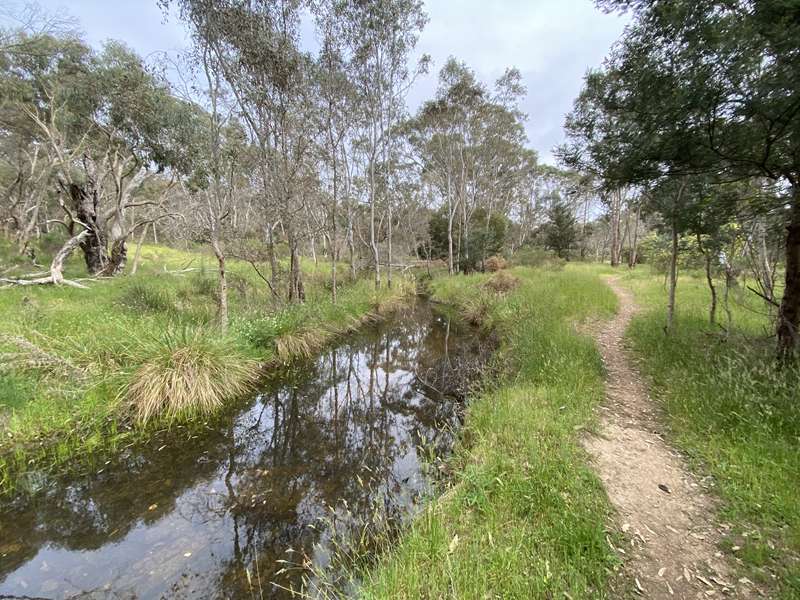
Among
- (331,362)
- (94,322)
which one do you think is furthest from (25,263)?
(331,362)

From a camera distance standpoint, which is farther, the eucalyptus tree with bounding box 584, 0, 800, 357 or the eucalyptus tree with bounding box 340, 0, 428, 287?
the eucalyptus tree with bounding box 340, 0, 428, 287

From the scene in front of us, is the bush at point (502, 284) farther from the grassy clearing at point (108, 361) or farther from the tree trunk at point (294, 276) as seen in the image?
the grassy clearing at point (108, 361)

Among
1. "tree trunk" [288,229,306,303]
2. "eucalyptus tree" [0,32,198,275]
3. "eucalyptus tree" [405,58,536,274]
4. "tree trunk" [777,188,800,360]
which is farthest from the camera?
"eucalyptus tree" [405,58,536,274]

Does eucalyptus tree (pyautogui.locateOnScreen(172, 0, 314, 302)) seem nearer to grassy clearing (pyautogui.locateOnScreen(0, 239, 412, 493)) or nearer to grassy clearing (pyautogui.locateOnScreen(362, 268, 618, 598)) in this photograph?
grassy clearing (pyautogui.locateOnScreen(0, 239, 412, 493))

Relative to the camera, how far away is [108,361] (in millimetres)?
5262

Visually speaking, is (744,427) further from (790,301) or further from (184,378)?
(184,378)

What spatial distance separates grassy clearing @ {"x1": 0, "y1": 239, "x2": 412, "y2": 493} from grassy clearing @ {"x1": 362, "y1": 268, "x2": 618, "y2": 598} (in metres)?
4.35

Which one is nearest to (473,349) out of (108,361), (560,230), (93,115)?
(108,361)

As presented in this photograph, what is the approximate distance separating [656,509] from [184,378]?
6.30 metres

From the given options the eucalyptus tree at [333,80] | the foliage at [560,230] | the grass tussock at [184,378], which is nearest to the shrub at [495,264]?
the foliage at [560,230]

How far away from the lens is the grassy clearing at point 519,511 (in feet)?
6.86

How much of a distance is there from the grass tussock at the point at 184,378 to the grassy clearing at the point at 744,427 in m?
6.50

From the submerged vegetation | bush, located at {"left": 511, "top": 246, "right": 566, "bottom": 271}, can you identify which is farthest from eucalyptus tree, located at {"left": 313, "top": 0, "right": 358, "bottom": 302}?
bush, located at {"left": 511, "top": 246, "right": 566, "bottom": 271}

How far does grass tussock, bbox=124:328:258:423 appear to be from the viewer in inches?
196
